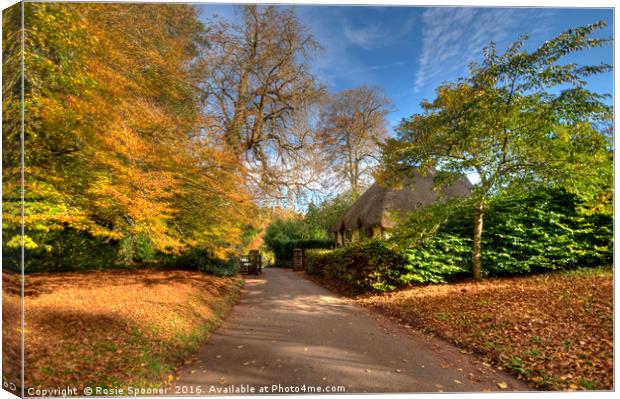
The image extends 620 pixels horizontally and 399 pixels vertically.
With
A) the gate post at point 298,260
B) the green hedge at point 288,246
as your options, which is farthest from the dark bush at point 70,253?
the green hedge at point 288,246

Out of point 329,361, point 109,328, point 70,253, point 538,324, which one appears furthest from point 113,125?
point 538,324

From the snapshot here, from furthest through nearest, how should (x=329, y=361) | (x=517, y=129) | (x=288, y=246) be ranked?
(x=288, y=246) < (x=517, y=129) < (x=329, y=361)

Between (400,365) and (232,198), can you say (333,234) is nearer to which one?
(232,198)

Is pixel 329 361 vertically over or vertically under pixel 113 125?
under

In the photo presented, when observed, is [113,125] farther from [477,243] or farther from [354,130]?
[477,243]

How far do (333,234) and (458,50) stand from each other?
629 inches

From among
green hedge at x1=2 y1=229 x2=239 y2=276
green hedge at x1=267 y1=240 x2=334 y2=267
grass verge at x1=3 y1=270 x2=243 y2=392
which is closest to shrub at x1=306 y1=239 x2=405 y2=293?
grass verge at x1=3 y1=270 x2=243 y2=392

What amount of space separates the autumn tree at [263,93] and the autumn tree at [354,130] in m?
0.46

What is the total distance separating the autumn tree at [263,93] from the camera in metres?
4.95

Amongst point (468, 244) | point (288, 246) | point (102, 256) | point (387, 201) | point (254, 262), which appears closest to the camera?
point (468, 244)

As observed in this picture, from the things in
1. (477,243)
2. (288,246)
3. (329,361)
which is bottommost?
(288,246)

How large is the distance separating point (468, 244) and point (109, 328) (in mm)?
7623

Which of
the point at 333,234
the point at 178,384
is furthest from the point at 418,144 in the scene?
the point at 333,234

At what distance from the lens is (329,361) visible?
10.3 feet
